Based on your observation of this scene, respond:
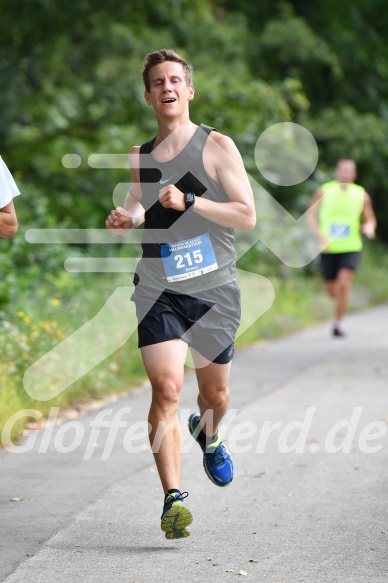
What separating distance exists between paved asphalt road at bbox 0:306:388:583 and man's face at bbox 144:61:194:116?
1.92m

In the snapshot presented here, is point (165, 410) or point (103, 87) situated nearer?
point (165, 410)

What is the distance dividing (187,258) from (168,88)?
2.51ft

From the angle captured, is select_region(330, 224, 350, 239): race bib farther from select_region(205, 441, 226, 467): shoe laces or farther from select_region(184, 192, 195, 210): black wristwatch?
select_region(184, 192, 195, 210): black wristwatch

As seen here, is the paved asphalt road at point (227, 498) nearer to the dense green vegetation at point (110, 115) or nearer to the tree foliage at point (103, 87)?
the dense green vegetation at point (110, 115)

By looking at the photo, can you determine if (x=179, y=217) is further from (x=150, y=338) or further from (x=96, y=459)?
(x=96, y=459)

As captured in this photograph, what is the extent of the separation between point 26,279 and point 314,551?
6.56m

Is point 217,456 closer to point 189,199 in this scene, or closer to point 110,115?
point 189,199

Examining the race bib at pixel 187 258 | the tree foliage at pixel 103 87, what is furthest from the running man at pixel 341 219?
the race bib at pixel 187 258

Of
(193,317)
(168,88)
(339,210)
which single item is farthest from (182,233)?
(339,210)

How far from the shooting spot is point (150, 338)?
562 cm

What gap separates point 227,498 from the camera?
21.2 ft

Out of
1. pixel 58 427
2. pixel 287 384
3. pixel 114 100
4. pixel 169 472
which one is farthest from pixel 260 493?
pixel 114 100

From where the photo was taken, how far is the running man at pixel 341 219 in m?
14.8

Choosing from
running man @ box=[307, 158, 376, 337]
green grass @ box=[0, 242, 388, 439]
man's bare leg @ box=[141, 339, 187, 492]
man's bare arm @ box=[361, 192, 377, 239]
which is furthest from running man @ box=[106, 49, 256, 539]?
running man @ box=[307, 158, 376, 337]
